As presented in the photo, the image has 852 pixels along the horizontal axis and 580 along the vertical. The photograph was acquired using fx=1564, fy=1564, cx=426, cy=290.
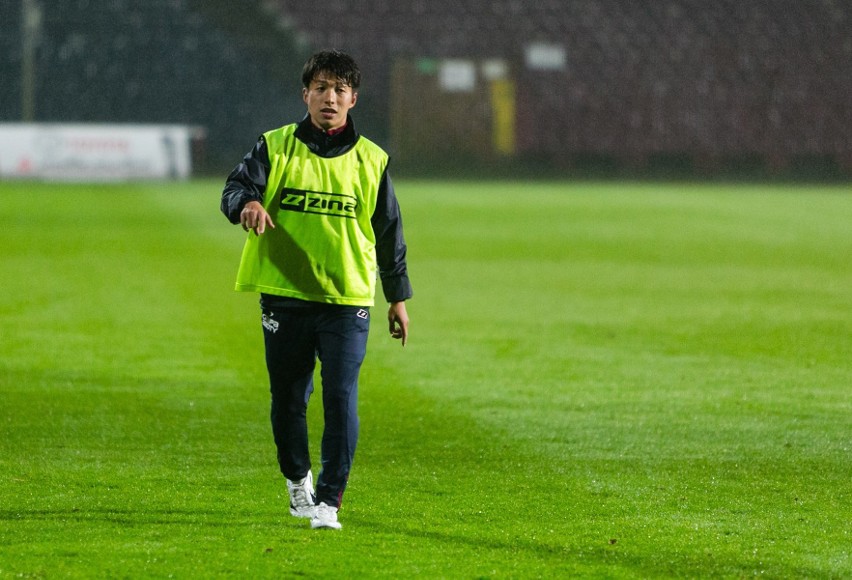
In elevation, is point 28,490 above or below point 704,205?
above

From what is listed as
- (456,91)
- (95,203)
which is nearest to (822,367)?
→ (95,203)

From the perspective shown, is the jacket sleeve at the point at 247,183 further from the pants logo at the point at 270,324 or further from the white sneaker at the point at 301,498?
the white sneaker at the point at 301,498

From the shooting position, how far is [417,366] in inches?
401

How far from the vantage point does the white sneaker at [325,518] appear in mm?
5449

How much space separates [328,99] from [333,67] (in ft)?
0.36

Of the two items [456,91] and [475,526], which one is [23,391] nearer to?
[475,526]

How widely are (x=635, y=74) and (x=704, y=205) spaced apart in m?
17.9

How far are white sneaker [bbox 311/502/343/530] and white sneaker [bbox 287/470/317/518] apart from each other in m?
0.16

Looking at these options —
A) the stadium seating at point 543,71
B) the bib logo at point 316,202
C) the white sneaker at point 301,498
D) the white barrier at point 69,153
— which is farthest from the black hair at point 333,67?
the stadium seating at point 543,71

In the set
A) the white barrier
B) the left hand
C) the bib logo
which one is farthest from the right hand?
the white barrier

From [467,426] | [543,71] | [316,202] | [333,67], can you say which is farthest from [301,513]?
[543,71]

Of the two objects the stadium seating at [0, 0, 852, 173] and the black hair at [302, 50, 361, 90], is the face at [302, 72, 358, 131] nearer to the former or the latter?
the black hair at [302, 50, 361, 90]

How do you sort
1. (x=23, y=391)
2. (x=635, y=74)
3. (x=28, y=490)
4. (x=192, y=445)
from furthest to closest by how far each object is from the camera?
(x=635, y=74), (x=23, y=391), (x=192, y=445), (x=28, y=490)

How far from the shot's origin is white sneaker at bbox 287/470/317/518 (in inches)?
222
